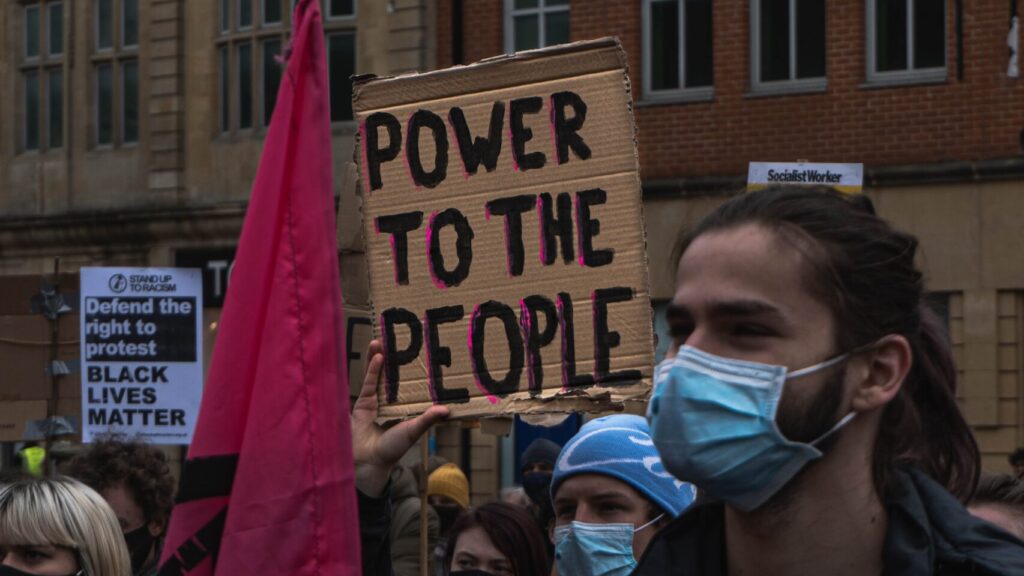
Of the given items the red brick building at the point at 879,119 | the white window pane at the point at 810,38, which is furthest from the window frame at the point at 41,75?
the white window pane at the point at 810,38

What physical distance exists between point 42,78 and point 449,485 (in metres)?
15.5

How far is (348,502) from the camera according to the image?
151 inches

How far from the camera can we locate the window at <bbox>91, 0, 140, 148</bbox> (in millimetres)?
24328

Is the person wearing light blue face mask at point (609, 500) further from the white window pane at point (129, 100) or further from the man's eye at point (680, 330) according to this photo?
the white window pane at point (129, 100)

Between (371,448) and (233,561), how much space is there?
760mm

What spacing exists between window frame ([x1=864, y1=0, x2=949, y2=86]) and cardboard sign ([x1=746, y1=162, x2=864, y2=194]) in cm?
836

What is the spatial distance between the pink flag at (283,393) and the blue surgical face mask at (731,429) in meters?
1.09

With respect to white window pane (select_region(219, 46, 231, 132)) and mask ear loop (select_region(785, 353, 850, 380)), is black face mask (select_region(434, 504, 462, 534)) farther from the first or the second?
white window pane (select_region(219, 46, 231, 132))

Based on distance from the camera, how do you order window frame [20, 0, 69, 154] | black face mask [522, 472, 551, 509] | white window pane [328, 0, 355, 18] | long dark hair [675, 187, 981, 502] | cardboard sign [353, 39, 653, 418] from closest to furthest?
long dark hair [675, 187, 981, 502]
cardboard sign [353, 39, 653, 418]
black face mask [522, 472, 551, 509]
white window pane [328, 0, 355, 18]
window frame [20, 0, 69, 154]

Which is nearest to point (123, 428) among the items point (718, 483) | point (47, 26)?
point (718, 483)

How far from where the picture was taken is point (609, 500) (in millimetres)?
4715

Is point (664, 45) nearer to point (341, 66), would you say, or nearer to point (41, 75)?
point (341, 66)

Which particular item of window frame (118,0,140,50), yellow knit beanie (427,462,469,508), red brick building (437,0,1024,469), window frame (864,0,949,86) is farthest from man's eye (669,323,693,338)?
window frame (118,0,140,50)

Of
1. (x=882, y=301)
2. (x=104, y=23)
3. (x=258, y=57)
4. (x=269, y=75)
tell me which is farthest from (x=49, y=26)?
(x=882, y=301)
